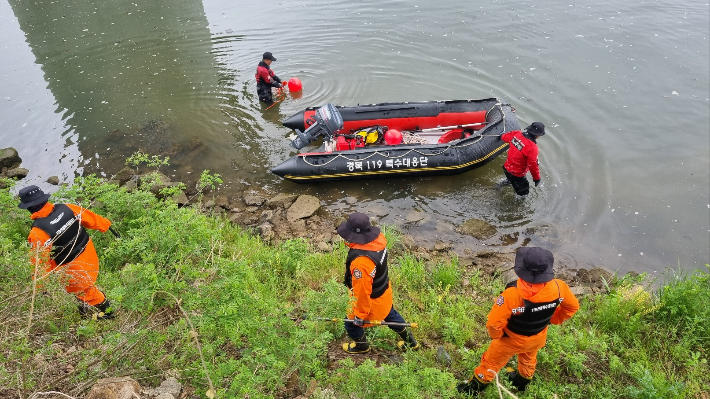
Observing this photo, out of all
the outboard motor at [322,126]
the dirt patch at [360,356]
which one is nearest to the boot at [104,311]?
the dirt patch at [360,356]

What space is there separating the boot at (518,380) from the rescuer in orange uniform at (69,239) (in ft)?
12.8

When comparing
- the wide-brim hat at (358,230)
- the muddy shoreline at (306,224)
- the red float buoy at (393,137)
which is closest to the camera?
the wide-brim hat at (358,230)

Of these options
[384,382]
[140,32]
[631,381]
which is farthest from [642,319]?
[140,32]

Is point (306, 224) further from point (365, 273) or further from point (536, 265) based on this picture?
point (536, 265)

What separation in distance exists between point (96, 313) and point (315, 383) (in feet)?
8.12

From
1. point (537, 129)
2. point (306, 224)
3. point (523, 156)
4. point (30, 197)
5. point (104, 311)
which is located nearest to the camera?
point (30, 197)

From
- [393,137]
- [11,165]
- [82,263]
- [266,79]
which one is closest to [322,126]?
[393,137]

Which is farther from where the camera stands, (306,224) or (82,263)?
(306,224)

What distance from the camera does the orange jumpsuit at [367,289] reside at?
3.70 m

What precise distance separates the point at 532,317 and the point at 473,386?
1.00 meters

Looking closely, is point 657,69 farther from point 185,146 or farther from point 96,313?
point 96,313

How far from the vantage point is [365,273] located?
3.70 metres

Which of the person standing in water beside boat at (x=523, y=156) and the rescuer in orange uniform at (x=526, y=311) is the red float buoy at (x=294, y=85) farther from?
the rescuer in orange uniform at (x=526, y=311)

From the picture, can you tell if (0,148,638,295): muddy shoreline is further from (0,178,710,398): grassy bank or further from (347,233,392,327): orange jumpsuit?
(347,233,392,327): orange jumpsuit
